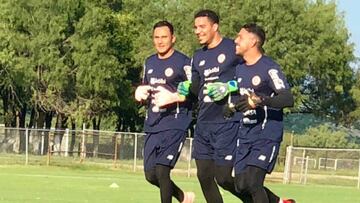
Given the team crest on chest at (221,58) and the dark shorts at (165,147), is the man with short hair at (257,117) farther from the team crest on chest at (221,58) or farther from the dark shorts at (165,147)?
the dark shorts at (165,147)

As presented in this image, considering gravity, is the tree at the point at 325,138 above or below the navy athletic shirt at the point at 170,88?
below

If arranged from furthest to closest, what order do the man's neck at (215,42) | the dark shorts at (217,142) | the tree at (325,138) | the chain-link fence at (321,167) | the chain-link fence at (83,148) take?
the tree at (325,138) < the chain-link fence at (83,148) < the chain-link fence at (321,167) < the man's neck at (215,42) < the dark shorts at (217,142)

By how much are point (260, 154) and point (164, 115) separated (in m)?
1.56

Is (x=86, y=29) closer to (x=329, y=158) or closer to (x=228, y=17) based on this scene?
(x=228, y=17)

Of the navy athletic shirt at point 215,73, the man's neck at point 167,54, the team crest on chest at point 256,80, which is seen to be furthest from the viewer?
the man's neck at point 167,54

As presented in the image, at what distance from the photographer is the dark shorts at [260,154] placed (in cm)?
885

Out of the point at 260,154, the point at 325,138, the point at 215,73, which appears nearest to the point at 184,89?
the point at 215,73

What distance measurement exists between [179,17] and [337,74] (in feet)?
38.6

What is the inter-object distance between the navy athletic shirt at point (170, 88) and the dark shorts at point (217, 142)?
0.32 m

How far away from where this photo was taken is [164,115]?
1001 cm

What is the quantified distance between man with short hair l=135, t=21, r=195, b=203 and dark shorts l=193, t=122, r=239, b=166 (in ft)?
1.01

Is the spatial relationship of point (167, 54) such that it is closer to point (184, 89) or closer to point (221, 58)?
point (184, 89)

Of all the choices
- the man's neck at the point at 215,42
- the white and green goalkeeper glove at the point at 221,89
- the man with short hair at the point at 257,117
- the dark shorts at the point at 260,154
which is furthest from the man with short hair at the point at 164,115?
the dark shorts at the point at 260,154

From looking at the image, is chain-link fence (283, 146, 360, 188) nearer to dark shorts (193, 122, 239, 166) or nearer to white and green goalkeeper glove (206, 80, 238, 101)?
dark shorts (193, 122, 239, 166)
